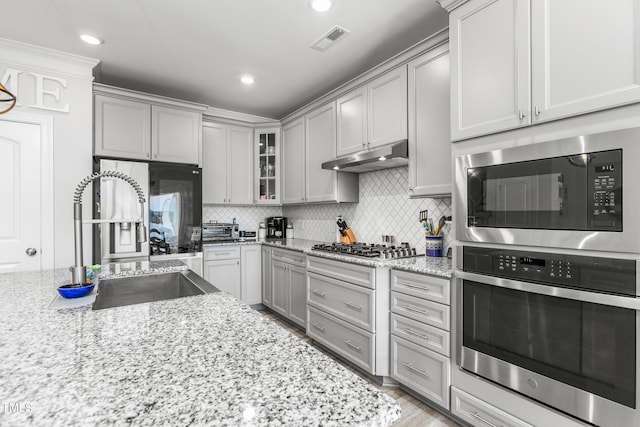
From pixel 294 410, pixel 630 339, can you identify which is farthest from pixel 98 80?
pixel 630 339

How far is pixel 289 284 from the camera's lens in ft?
11.4

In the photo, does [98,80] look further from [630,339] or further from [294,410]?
[630,339]

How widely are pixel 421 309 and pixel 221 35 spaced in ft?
8.33

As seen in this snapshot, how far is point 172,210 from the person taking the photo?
332cm

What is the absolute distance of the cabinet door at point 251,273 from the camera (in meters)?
3.96

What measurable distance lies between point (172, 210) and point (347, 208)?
193 centimetres

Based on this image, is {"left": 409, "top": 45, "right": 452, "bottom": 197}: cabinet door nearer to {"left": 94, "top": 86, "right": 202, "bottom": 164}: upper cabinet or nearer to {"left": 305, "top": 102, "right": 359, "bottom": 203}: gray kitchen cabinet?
{"left": 305, "top": 102, "right": 359, "bottom": 203}: gray kitchen cabinet

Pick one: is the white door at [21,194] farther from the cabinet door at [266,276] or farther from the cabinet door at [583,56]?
the cabinet door at [583,56]

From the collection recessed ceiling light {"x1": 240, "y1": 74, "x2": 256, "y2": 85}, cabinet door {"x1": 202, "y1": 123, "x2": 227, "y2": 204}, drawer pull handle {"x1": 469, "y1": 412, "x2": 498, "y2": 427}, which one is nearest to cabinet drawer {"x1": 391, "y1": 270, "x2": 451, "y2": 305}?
drawer pull handle {"x1": 469, "y1": 412, "x2": 498, "y2": 427}

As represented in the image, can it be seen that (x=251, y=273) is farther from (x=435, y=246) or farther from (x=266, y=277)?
(x=435, y=246)

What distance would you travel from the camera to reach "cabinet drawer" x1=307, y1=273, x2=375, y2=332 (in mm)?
2352

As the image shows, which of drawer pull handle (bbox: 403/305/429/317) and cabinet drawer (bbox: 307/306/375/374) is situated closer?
drawer pull handle (bbox: 403/305/429/317)

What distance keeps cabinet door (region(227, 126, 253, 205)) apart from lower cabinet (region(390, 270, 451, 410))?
257cm

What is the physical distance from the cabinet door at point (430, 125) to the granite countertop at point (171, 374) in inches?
68.0
